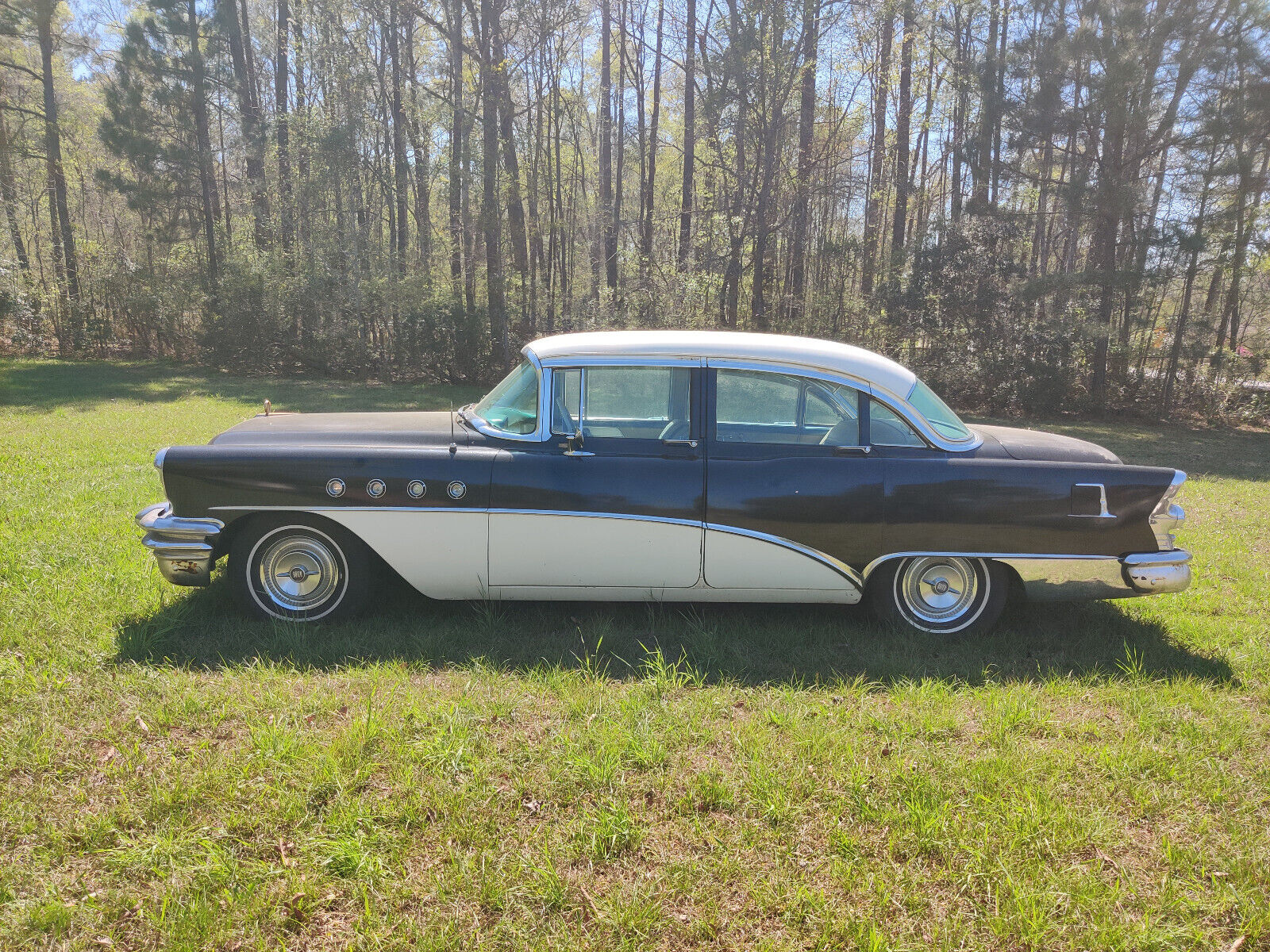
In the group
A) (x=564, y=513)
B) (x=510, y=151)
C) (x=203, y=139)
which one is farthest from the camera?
(x=203, y=139)

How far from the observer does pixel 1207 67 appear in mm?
14719

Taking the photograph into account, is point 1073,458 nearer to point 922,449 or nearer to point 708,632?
point 922,449

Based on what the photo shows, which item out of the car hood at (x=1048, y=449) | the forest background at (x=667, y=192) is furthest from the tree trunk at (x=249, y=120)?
the car hood at (x=1048, y=449)

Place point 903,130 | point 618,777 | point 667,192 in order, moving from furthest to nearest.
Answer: point 667,192 → point 903,130 → point 618,777

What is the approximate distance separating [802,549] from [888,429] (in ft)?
2.65

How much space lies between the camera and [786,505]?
13.3ft

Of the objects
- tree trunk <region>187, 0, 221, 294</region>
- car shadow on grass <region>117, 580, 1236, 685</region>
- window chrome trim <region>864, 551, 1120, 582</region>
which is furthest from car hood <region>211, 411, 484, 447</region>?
tree trunk <region>187, 0, 221, 294</region>

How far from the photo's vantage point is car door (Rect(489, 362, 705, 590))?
158 inches

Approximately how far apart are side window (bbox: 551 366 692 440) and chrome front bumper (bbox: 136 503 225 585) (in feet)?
6.10

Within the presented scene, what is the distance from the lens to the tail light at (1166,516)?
4125mm

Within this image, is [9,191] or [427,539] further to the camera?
[9,191]

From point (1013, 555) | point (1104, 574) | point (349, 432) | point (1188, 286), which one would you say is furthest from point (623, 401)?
point (1188, 286)

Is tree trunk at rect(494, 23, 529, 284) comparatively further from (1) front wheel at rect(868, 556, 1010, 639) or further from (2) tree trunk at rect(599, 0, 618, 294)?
(1) front wheel at rect(868, 556, 1010, 639)

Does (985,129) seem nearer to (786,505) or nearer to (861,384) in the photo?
(861,384)
